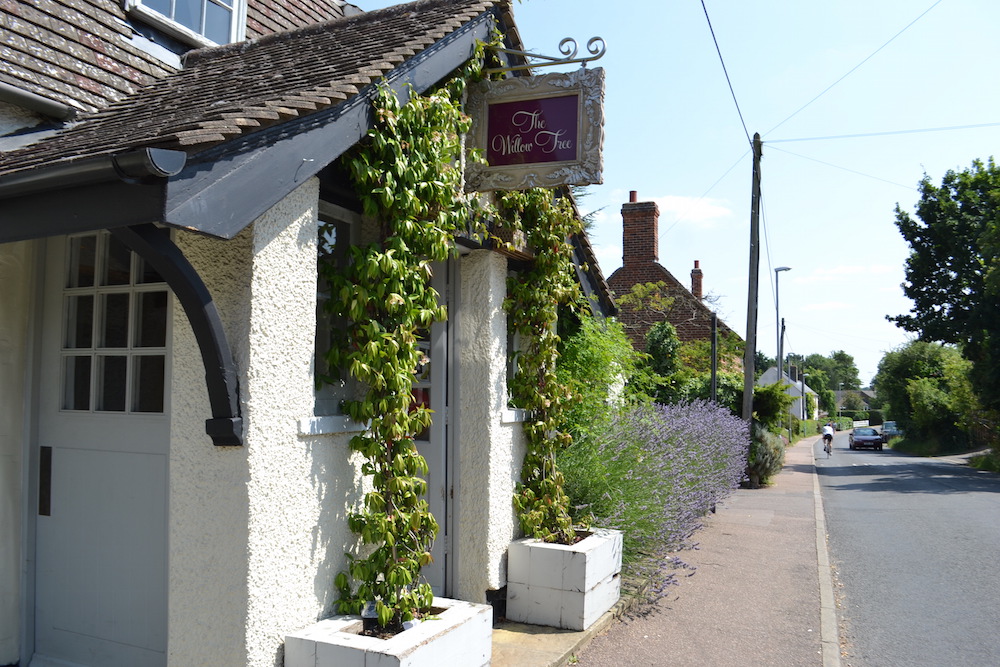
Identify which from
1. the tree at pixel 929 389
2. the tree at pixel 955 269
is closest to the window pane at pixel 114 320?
the tree at pixel 955 269

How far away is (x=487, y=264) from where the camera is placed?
561 cm

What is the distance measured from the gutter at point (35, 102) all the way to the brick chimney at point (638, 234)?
24223mm

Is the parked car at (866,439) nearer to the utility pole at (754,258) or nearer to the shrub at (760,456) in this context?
the shrub at (760,456)

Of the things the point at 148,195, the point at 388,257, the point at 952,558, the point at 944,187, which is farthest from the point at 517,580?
the point at 944,187

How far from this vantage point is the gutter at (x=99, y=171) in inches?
105

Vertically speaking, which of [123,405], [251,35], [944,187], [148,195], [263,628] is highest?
[944,187]

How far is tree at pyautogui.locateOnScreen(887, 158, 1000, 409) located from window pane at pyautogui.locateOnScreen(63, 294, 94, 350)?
92.2ft

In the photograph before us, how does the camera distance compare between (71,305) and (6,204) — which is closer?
(6,204)

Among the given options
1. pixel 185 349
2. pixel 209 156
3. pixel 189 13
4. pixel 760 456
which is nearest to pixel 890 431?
pixel 760 456

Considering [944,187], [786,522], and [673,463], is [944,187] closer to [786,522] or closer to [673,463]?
[786,522]

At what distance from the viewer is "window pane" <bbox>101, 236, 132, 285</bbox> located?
4.12 metres

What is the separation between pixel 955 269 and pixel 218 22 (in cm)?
2949

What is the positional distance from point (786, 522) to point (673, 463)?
4853 mm

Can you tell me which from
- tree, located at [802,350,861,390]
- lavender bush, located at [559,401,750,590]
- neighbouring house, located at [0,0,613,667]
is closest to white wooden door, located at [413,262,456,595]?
neighbouring house, located at [0,0,613,667]
